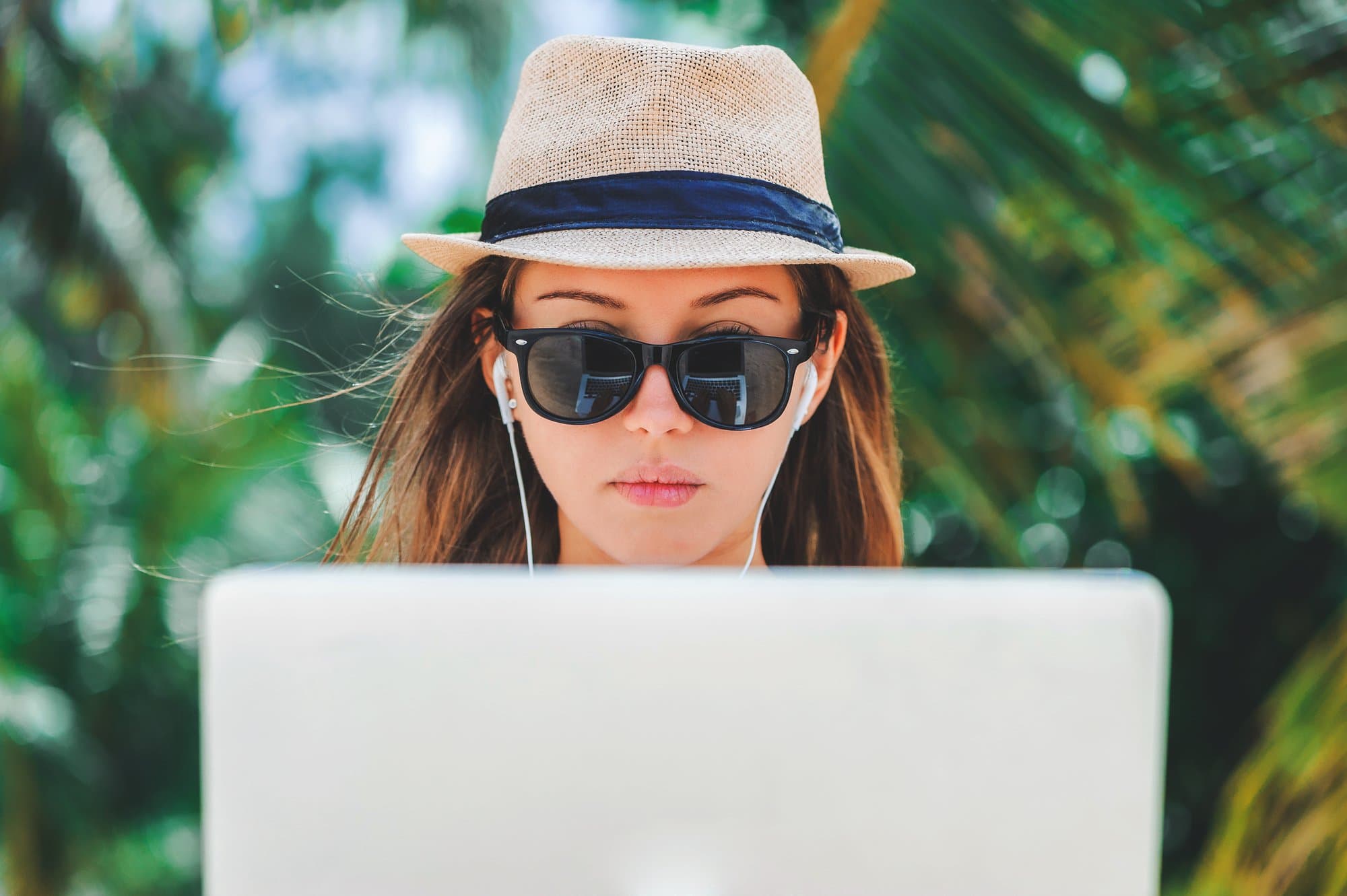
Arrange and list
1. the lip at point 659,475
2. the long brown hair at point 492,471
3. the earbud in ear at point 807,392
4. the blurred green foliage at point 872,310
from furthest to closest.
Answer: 1. the blurred green foliage at point 872,310
2. the long brown hair at point 492,471
3. the earbud in ear at point 807,392
4. the lip at point 659,475

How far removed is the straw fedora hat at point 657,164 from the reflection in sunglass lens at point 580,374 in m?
0.10

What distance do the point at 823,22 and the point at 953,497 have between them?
5.11ft

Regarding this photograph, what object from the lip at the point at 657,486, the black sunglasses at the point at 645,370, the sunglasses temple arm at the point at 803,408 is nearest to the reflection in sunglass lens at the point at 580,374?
the black sunglasses at the point at 645,370

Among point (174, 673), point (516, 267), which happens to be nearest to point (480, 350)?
point (516, 267)

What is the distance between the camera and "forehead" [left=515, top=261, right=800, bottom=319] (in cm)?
135

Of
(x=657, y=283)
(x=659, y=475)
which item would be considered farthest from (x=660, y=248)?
(x=659, y=475)

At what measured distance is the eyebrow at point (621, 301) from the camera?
1359 millimetres

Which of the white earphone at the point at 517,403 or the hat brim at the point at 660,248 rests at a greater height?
the hat brim at the point at 660,248

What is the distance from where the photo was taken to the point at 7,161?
480 centimetres

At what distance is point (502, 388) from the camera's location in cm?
154

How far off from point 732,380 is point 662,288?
14 cm

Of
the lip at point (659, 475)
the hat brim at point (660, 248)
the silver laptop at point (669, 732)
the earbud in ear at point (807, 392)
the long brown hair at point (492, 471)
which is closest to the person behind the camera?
the silver laptop at point (669, 732)

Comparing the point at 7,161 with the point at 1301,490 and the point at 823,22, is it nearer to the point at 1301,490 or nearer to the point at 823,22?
the point at 823,22

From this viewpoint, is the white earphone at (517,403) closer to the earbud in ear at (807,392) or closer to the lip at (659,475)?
the earbud in ear at (807,392)
